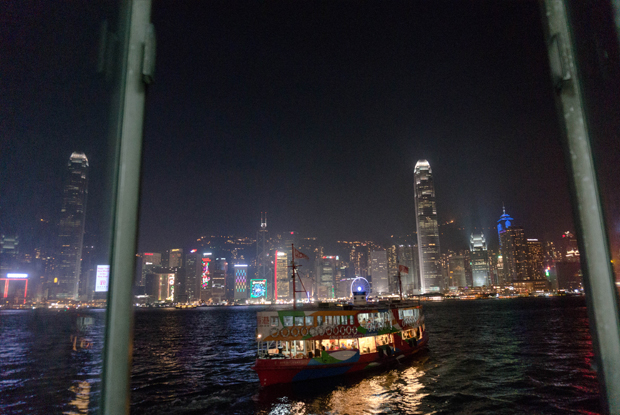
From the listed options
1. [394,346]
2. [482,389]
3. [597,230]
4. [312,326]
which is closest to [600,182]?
[597,230]

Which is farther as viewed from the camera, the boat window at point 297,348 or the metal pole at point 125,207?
the boat window at point 297,348

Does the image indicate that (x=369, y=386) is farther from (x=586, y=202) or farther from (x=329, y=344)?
(x=586, y=202)

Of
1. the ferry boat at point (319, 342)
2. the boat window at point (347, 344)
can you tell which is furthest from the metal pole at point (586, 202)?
the boat window at point (347, 344)

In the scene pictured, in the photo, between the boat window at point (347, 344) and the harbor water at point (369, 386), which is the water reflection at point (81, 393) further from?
the boat window at point (347, 344)

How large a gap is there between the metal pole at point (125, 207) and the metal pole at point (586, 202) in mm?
2392

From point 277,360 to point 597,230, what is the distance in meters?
18.9

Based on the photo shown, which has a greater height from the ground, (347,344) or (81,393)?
(81,393)

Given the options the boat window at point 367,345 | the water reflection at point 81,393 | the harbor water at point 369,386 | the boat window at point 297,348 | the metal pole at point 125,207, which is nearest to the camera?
the water reflection at point 81,393

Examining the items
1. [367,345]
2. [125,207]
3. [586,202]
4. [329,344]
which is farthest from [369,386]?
[125,207]

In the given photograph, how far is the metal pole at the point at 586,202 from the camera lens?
1.83 meters

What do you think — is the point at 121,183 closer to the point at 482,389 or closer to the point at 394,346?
the point at 482,389

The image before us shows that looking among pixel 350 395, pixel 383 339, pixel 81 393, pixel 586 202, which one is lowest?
pixel 350 395

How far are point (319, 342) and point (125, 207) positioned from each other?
63.6ft

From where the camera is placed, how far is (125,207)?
6.10 feet
